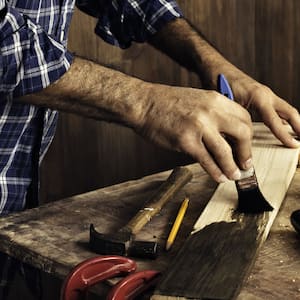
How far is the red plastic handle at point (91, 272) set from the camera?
0.91m

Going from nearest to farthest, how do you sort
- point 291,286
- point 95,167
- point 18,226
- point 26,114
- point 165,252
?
point 291,286
point 165,252
point 18,226
point 26,114
point 95,167

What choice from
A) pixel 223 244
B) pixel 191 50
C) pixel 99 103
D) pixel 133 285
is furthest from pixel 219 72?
pixel 133 285

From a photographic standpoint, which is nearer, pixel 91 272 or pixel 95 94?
pixel 91 272

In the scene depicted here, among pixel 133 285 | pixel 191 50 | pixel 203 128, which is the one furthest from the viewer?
pixel 191 50

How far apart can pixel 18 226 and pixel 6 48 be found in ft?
0.86

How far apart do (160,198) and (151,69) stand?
0.88m

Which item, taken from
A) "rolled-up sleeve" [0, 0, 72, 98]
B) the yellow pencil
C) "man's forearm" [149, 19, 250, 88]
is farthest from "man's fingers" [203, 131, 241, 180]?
"man's forearm" [149, 19, 250, 88]

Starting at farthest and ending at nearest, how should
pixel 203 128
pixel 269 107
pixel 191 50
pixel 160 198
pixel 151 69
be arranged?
pixel 151 69
pixel 191 50
pixel 269 107
pixel 160 198
pixel 203 128

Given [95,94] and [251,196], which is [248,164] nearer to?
[251,196]

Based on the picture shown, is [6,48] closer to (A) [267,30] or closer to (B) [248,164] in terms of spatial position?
(B) [248,164]

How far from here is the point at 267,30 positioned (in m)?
2.07

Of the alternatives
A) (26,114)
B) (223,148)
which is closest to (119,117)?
(223,148)

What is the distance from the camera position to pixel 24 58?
3.53 feet

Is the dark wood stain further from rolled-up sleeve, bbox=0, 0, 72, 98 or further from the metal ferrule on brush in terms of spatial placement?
rolled-up sleeve, bbox=0, 0, 72, 98
